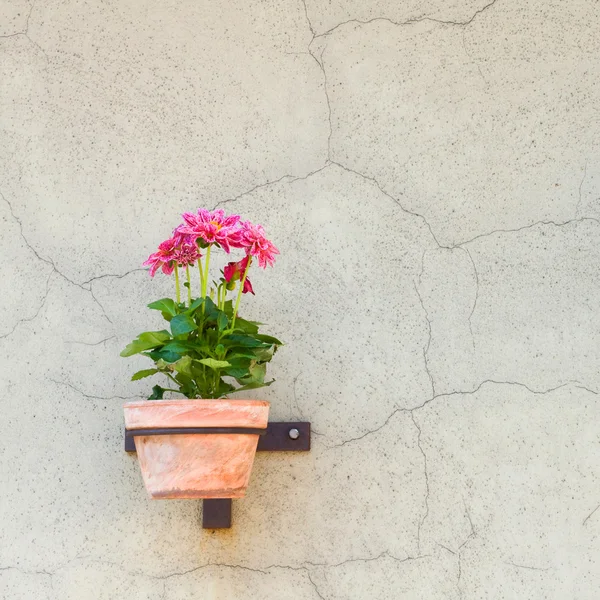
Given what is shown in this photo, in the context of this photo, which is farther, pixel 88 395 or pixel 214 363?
pixel 88 395

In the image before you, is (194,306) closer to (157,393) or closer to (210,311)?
(210,311)

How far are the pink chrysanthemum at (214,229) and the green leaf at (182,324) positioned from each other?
138 mm

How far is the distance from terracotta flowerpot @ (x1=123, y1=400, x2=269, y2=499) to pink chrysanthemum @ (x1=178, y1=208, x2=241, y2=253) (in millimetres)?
278

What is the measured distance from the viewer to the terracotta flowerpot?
67.0 inches

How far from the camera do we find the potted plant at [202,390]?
1708 millimetres

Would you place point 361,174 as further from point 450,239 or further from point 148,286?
point 148,286

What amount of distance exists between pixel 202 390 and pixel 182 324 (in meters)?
0.14

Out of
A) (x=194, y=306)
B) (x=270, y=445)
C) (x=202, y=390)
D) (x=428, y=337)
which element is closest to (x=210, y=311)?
(x=194, y=306)

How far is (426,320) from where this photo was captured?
2018 millimetres

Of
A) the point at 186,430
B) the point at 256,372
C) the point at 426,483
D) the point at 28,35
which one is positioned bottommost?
the point at 426,483

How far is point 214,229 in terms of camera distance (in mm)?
1720

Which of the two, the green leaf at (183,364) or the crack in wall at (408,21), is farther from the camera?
the crack in wall at (408,21)

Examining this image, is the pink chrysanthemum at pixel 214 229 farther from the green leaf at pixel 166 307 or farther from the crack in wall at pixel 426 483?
the crack in wall at pixel 426 483

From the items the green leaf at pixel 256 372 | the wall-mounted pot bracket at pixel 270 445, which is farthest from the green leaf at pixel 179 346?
the wall-mounted pot bracket at pixel 270 445
